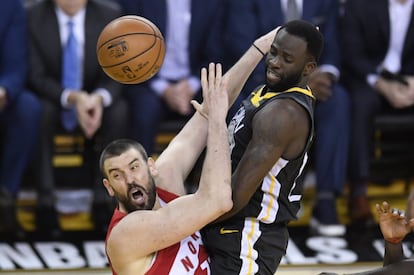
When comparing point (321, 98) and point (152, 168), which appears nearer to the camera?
point (152, 168)

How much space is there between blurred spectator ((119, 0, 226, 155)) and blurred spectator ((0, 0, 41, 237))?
0.70 meters

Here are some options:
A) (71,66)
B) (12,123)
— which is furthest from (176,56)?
(12,123)

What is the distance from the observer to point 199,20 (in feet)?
22.9

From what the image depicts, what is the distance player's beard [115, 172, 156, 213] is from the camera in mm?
4000

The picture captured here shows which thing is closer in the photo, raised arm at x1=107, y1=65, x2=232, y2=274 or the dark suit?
raised arm at x1=107, y1=65, x2=232, y2=274

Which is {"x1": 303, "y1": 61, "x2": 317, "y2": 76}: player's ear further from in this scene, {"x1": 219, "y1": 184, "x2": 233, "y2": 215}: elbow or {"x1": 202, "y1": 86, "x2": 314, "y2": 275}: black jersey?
{"x1": 219, "y1": 184, "x2": 233, "y2": 215}: elbow

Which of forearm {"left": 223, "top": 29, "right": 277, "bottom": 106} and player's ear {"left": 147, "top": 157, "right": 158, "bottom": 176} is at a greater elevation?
forearm {"left": 223, "top": 29, "right": 277, "bottom": 106}

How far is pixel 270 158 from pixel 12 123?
10.4 feet

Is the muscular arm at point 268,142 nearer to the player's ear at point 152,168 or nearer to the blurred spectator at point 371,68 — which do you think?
the player's ear at point 152,168

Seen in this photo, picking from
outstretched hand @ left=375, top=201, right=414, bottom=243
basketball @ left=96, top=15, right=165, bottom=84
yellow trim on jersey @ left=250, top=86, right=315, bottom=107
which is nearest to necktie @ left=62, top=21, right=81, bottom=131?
basketball @ left=96, top=15, right=165, bottom=84

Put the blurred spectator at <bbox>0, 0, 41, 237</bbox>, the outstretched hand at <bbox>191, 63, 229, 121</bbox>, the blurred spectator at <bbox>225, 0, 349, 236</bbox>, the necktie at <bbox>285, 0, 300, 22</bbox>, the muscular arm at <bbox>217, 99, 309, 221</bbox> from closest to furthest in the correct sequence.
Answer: the muscular arm at <bbox>217, 99, 309, 221</bbox> → the outstretched hand at <bbox>191, 63, 229, 121</bbox> → the blurred spectator at <bbox>0, 0, 41, 237</bbox> → the blurred spectator at <bbox>225, 0, 349, 236</bbox> → the necktie at <bbox>285, 0, 300, 22</bbox>

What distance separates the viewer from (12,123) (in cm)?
660

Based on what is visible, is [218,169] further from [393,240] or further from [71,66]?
[71,66]

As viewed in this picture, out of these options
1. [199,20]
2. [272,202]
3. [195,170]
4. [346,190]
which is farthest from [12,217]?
[272,202]
